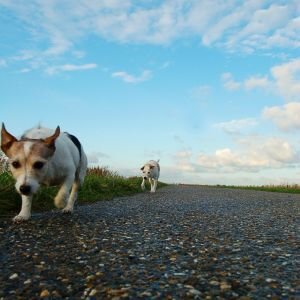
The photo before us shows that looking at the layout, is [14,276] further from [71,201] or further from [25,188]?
[71,201]

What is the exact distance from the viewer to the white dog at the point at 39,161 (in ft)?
22.3

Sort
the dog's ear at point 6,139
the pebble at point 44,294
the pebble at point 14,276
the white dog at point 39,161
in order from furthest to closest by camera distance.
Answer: the dog's ear at point 6,139, the white dog at point 39,161, the pebble at point 14,276, the pebble at point 44,294

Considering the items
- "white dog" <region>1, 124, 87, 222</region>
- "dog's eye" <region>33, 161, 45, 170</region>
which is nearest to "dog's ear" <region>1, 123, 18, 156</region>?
"white dog" <region>1, 124, 87, 222</region>

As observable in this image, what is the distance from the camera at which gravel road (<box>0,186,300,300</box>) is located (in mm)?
3465

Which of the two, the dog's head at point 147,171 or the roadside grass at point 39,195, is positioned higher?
the dog's head at point 147,171

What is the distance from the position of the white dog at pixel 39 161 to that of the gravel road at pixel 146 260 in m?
0.60

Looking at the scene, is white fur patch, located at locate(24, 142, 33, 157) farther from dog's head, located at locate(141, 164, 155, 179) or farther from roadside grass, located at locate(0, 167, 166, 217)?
dog's head, located at locate(141, 164, 155, 179)

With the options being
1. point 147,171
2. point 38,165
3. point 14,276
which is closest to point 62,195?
point 38,165

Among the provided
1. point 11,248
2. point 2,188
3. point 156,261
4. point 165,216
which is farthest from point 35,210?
point 156,261

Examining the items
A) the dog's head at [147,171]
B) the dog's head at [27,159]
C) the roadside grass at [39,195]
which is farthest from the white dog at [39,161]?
the dog's head at [147,171]

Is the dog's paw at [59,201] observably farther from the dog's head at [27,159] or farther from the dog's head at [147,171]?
the dog's head at [147,171]

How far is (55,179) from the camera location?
309 inches

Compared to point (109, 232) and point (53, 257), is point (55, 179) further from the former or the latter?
point (53, 257)

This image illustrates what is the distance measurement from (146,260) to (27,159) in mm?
3147
